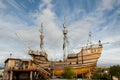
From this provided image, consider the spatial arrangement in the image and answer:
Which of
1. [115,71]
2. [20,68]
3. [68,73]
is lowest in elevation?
[68,73]

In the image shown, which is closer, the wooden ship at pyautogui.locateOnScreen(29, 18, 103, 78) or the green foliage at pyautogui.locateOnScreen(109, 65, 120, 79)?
the green foliage at pyautogui.locateOnScreen(109, 65, 120, 79)

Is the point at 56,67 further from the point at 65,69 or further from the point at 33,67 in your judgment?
the point at 33,67

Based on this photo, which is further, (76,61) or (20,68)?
(76,61)

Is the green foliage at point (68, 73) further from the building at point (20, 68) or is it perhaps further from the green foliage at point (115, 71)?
the building at point (20, 68)

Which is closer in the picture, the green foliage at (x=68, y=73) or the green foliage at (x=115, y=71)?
the green foliage at (x=115, y=71)

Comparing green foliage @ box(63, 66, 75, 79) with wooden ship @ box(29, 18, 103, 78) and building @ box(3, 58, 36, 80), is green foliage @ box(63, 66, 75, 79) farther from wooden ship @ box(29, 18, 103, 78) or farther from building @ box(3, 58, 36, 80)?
building @ box(3, 58, 36, 80)

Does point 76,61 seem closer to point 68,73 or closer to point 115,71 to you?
point 68,73

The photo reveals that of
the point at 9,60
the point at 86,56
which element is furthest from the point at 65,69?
the point at 9,60

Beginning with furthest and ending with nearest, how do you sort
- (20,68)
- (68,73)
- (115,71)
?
(68,73)
(115,71)
(20,68)

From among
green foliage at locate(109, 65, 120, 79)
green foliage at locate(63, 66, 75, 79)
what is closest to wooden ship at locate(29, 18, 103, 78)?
green foliage at locate(63, 66, 75, 79)

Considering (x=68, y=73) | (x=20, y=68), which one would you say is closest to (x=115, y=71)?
(x=68, y=73)

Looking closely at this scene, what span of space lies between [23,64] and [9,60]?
373 cm

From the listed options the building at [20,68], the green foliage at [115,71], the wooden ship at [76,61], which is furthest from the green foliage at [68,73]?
the building at [20,68]

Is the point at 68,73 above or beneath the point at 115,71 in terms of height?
beneath
